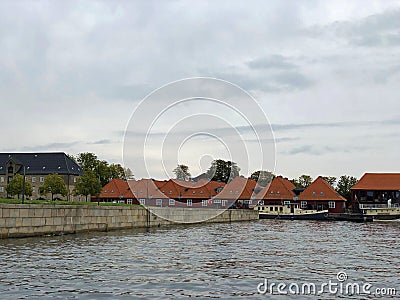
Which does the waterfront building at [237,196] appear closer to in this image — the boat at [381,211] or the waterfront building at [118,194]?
the waterfront building at [118,194]

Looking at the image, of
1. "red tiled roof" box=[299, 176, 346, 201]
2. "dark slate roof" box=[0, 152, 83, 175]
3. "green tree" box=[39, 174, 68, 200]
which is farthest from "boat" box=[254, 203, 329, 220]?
"dark slate roof" box=[0, 152, 83, 175]

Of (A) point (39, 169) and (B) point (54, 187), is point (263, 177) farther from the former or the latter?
(B) point (54, 187)

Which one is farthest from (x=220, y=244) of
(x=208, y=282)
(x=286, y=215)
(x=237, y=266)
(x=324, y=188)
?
(x=324, y=188)

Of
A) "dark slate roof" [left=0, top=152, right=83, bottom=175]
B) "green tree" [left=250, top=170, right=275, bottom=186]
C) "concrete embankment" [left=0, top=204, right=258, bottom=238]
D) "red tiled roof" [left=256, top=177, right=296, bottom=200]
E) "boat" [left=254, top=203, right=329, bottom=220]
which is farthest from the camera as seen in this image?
"green tree" [left=250, top=170, right=275, bottom=186]

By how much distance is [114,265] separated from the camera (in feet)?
79.2

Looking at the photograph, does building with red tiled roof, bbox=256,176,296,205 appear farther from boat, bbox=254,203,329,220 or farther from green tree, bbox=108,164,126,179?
green tree, bbox=108,164,126,179

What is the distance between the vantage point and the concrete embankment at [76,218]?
3688 cm

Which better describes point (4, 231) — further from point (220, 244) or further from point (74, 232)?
point (220, 244)

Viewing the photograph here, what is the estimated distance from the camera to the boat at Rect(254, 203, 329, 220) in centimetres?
9638

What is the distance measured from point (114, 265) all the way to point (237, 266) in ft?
17.3

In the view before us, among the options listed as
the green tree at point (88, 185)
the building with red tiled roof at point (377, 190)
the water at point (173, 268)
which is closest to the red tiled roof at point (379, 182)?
the building with red tiled roof at point (377, 190)

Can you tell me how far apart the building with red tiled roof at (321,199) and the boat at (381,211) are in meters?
4.13

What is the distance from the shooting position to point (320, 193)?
353 feet

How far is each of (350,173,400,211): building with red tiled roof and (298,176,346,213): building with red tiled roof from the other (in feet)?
12.5
